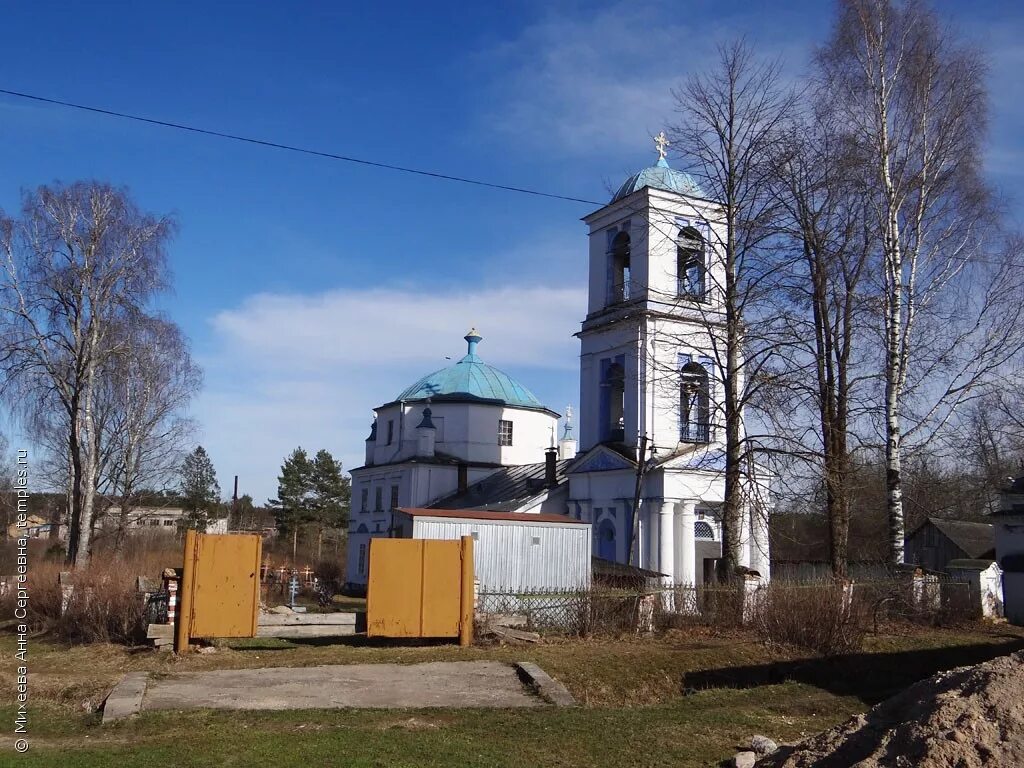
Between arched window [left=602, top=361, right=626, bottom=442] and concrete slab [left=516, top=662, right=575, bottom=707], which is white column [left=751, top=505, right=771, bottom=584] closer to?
arched window [left=602, top=361, right=626, bottom=442]

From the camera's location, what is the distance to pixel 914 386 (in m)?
21.2

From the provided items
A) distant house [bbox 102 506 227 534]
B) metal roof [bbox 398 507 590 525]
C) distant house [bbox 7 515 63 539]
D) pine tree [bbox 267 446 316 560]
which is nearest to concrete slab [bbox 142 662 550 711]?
metal roof [bbox 398 507 590 525]

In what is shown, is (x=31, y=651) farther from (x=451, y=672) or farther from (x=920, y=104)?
(x=920, y=104)

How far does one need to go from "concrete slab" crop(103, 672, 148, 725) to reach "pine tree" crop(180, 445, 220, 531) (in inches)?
2366

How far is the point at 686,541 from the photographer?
2842 cm

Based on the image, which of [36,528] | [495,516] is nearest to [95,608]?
[495,516]

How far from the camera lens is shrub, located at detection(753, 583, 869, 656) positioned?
1528 centimetres

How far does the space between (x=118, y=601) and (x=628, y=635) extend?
9.08m

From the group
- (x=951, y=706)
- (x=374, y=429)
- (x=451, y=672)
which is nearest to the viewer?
(x=951, y=706)

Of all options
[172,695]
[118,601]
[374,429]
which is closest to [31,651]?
[118,601]

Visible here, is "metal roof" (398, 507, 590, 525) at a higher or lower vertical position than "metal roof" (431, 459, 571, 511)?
lower

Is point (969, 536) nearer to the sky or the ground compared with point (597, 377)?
nearer to the ground

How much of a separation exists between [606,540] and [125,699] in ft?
69.1

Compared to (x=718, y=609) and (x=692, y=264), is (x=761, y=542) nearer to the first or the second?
(x=692, y=264)
